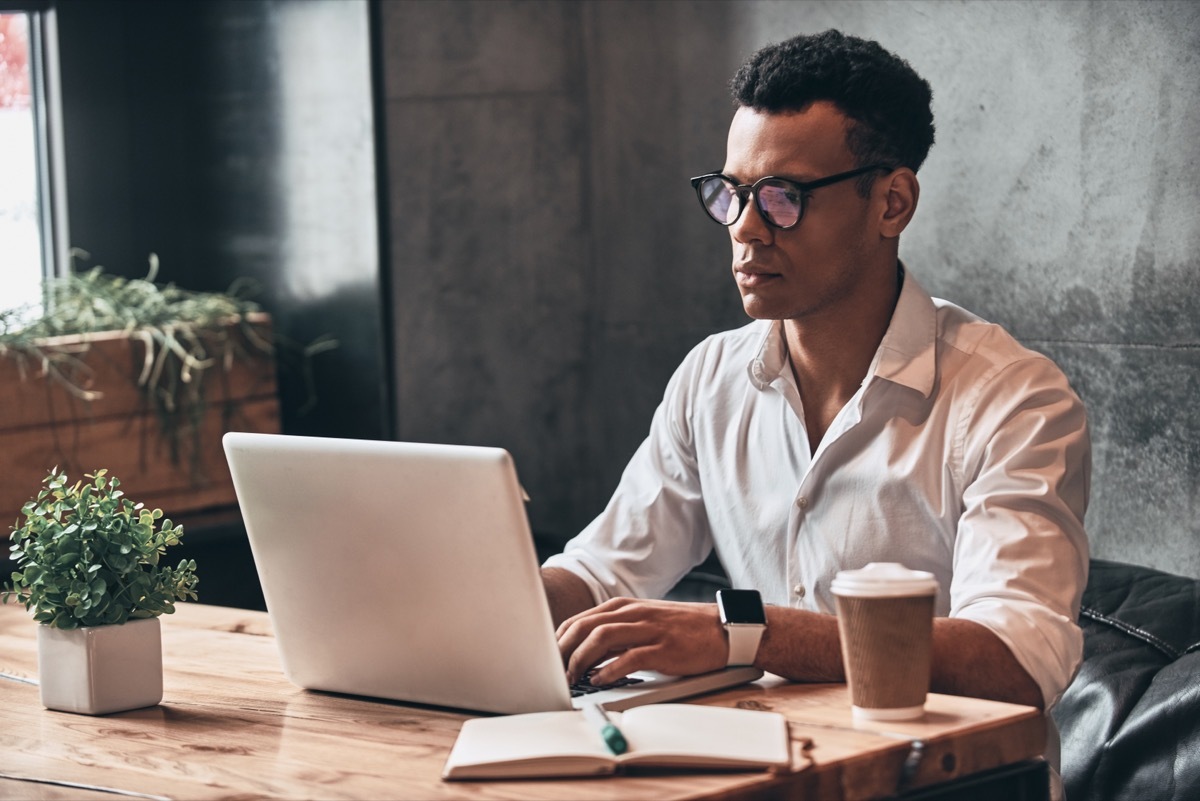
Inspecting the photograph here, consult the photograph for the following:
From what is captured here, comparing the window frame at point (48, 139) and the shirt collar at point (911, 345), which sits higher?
the window frame at point (48, 139)

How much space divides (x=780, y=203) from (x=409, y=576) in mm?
765

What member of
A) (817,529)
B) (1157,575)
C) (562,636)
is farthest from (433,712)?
(1157,575)

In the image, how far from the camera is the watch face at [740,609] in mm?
1775

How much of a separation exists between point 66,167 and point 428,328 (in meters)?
1.04

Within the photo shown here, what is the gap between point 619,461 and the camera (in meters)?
4.23

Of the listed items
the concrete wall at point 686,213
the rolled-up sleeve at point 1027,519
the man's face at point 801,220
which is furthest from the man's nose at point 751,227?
the concrete wall at point 686,213

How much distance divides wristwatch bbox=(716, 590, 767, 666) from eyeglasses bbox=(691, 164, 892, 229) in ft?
1.94

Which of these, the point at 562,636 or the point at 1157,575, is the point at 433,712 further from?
the point at 1157,575

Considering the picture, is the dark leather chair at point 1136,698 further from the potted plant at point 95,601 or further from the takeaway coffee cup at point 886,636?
the potted plant at point 95,601

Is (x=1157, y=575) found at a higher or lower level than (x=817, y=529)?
lower

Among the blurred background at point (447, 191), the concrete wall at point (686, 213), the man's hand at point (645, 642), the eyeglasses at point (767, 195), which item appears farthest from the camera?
the blurred background at point (447, 191)

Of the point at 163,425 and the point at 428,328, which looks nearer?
the point at 163,425

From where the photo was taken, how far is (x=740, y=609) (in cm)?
178

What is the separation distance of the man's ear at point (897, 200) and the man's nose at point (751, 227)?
0.20m
